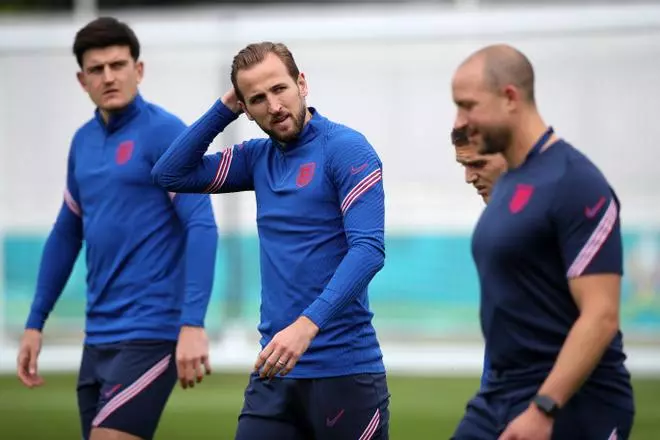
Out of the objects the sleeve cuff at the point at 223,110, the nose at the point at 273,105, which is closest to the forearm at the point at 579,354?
the nose at the point at 273,105

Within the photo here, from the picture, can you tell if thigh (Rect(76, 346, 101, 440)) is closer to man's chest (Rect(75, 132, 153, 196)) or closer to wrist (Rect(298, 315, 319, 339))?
man's chest (Rect(75, 132, 153, 196))

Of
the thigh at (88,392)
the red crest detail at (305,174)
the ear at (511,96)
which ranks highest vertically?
the ear at (511,96)

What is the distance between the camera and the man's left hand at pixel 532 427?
4.20 metres

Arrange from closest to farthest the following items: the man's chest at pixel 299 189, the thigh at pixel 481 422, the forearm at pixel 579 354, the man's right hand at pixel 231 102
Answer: the forearm at pixel 579 354 < the thigh at pixel 481 422 < the man's chest at pixel 299 189 < the man's right hand at pixel 231 102

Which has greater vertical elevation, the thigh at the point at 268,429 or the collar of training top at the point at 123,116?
the collar of training top at the point at 123,116

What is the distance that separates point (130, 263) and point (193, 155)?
0.94m

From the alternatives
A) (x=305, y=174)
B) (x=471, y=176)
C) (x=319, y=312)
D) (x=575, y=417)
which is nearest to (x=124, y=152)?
(x=305, y=174)

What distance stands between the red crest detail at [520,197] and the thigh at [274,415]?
130 cm

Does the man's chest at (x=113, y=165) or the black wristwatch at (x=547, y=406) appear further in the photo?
the man's chest at (x=113, y=165)

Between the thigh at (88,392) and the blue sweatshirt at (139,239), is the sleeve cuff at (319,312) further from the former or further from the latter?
the thigh at (88,392)

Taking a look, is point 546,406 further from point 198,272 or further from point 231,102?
point 198,272

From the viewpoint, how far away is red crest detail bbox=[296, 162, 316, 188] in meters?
5.29

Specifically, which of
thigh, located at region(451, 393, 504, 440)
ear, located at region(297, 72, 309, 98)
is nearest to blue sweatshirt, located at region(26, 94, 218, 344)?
ear, located at region(297, 72, 309, 98)

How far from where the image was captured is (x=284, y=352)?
15.7 feet
